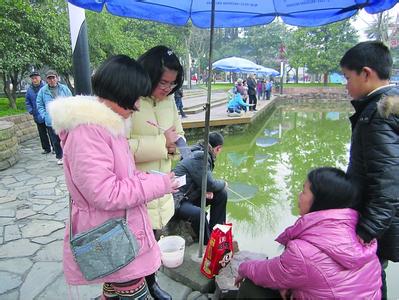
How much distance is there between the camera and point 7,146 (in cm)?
521

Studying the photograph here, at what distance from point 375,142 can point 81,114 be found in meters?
1.24

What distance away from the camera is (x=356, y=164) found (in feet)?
5.30

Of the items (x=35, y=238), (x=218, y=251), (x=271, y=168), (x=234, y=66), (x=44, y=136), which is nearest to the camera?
(x=218, y=251)

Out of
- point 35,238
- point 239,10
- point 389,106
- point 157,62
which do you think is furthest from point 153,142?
point 35,238

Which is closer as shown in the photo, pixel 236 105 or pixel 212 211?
pixel 212 211

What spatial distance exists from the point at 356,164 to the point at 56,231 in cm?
276

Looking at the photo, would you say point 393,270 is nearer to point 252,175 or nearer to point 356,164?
point 356,164

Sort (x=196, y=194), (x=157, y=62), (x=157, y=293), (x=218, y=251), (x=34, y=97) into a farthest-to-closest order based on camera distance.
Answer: (x=34, y=97) → (x=196, y=194) → (x=218, y=251) → (x=157, y=293) → (x=157, y=62)

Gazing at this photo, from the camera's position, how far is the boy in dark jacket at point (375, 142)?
55.0 inches

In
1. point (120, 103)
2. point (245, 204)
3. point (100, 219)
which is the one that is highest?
point (120, 103)

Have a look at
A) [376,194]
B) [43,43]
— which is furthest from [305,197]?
[43,43]

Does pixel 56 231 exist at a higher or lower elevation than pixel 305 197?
lower

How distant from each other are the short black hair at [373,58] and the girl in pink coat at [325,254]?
19.8 inches

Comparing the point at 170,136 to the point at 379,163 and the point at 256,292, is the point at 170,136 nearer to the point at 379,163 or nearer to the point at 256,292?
the point at 256,292
